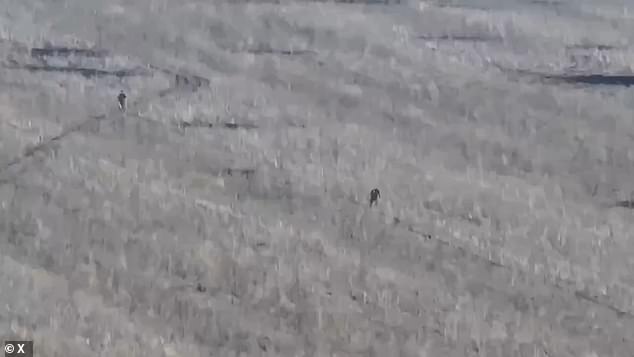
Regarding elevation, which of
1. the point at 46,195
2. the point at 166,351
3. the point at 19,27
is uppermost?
the point at 19,27

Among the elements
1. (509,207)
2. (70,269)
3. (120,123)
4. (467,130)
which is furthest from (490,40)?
(70,269)

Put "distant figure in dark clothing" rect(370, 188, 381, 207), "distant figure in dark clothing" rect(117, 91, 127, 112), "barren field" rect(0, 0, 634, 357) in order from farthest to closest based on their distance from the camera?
"distant figure in dark clothing" rect(117, 91, 127, 112) < "distant figure in dark clothing" rect(370, 188, 381, 207) < "barren field" rect(0, 0, 634, 357)

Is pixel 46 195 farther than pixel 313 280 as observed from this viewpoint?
Yes

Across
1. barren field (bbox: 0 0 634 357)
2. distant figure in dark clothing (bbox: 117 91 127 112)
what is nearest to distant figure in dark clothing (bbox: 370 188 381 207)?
barren field (bbox: 0 0 634 357)

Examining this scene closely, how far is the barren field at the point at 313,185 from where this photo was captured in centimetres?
427

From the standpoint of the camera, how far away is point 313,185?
538cm

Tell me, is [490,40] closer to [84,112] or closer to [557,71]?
[557,71]

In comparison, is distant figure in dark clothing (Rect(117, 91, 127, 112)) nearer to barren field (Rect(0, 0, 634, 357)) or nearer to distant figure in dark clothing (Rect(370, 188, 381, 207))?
barren field (Rect(0, 0, 634, 357))

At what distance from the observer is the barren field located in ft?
14.0

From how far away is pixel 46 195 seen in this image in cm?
512

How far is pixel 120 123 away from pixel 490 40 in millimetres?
3367

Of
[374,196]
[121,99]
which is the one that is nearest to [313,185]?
[374,196]

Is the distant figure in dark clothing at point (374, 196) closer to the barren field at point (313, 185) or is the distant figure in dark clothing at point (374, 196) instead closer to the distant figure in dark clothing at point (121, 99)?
the barren field at point (313, 185)

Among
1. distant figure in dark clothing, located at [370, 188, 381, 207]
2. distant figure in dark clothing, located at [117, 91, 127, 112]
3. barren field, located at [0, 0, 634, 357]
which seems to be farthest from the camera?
distant figure in dark clothing, located at [117, 91, 127, 112]
